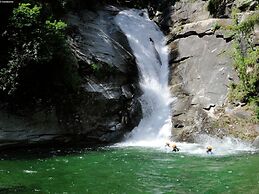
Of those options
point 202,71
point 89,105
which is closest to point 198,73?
point 202,71

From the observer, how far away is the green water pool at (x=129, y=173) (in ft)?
35.1

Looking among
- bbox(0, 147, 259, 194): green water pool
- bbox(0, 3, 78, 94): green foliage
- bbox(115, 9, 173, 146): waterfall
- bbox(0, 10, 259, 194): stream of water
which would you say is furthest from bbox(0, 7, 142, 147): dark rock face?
bbox(0, 147, 259, 194): green water pool

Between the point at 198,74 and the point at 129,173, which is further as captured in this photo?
the point at 198,74

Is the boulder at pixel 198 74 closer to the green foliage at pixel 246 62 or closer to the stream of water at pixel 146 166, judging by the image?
the green foliage at pixel 246 62

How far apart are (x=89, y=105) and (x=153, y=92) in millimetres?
4578

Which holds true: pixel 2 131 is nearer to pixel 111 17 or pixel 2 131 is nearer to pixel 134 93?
pixel 134 93

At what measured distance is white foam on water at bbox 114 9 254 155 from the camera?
59.2ft

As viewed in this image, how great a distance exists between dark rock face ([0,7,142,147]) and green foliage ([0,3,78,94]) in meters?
1.42

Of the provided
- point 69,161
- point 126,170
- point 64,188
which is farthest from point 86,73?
point 64,188

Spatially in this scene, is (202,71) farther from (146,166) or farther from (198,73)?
(146,166)

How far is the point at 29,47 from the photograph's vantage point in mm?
16719

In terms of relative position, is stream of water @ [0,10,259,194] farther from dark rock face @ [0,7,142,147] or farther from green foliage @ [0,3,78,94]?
green foliage @ [0,3,78,94]

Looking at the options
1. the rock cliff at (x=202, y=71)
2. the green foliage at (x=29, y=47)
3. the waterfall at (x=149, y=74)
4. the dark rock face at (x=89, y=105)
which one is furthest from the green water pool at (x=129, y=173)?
the waterfall at (x=149, y=74)

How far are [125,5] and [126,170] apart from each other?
60.2 feet
